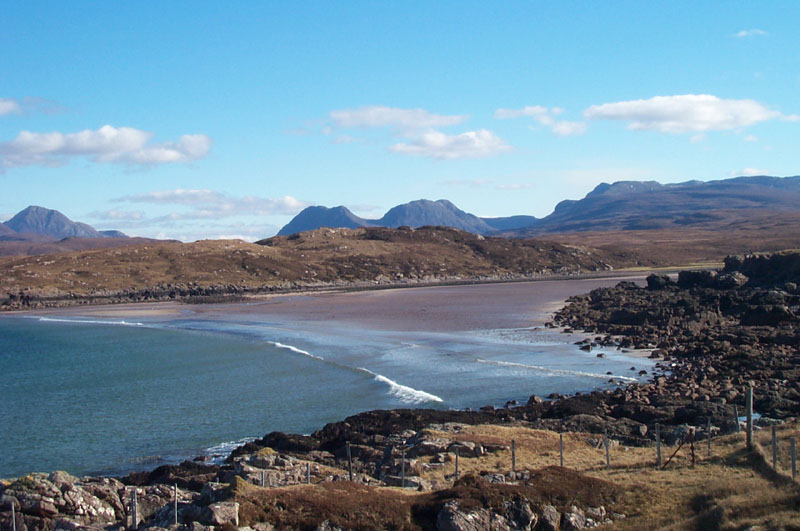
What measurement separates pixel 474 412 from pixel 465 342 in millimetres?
25265

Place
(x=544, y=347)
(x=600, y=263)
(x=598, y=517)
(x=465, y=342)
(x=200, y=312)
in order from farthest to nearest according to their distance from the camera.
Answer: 1. (x=600, y=263)
2. (x=200, y=312)
3. (x=465, y=342)
4. (x=544, y=347)
5. (x=598, y=517)

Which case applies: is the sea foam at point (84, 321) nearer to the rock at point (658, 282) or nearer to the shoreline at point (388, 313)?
the shoreline at point (388, 313)

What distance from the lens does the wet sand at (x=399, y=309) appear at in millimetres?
75750

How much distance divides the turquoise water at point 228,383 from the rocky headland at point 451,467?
3.47 m

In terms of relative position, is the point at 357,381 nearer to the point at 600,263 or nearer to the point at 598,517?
the point at 598,517

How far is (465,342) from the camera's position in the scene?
58.6 meters

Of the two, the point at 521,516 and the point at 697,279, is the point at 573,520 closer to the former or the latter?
the point at 521,516

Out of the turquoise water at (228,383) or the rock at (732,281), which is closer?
the turquoise water at (228,383)

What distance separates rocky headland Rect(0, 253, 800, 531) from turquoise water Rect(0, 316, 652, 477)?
3468 mm

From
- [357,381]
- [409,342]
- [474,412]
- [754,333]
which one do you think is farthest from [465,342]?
[474,412]

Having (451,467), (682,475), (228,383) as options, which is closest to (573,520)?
(682,475)

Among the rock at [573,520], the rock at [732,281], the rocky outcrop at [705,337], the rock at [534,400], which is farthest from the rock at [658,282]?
the rock at [573,520]

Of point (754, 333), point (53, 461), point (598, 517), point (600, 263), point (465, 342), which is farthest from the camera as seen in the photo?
point (600, 263)

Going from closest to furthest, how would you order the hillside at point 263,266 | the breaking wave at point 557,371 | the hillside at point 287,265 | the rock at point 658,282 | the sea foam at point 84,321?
the breaking wave at point 557,371
the sea foam at point 84,321
the rock at point 658,282
the hillside at point 263,266
the hillside at point 287,265
